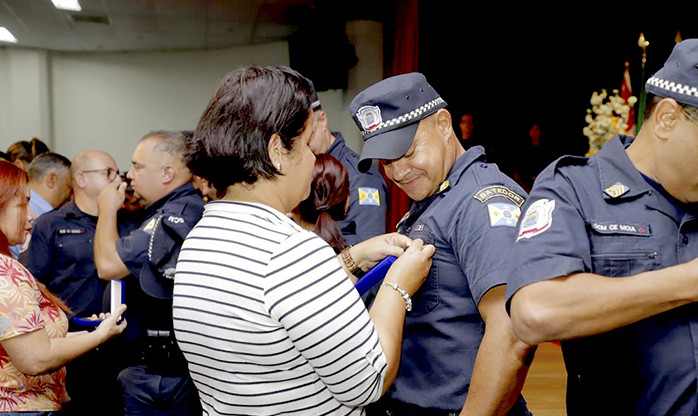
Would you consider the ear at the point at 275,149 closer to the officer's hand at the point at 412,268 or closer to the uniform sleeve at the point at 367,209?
the officer's hand at the point at 412,268

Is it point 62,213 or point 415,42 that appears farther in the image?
point 415,42

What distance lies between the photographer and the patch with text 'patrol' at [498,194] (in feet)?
4.23

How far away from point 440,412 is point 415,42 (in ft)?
15.8

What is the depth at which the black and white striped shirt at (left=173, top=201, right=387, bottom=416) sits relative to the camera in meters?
0.96

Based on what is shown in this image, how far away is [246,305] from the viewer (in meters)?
0.98

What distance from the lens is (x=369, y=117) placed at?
1.55 meters

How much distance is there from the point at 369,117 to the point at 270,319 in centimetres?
73

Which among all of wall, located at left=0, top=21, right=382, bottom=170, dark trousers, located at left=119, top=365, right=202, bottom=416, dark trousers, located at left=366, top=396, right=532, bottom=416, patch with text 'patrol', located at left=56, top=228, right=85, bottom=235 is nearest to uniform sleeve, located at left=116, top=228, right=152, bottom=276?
dark trousers, located at left=119, top=365, right=202, bottom=416

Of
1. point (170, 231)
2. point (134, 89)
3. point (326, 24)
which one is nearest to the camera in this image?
point (170, 231)

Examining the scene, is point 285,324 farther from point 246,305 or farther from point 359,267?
point 359,267

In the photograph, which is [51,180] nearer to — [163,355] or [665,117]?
[163,355]

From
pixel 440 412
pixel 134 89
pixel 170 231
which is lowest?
pixel 440 412

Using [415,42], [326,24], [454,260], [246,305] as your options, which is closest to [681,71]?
Answer: [454,260]


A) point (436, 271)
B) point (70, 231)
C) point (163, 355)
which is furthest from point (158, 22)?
point (436, 271)
